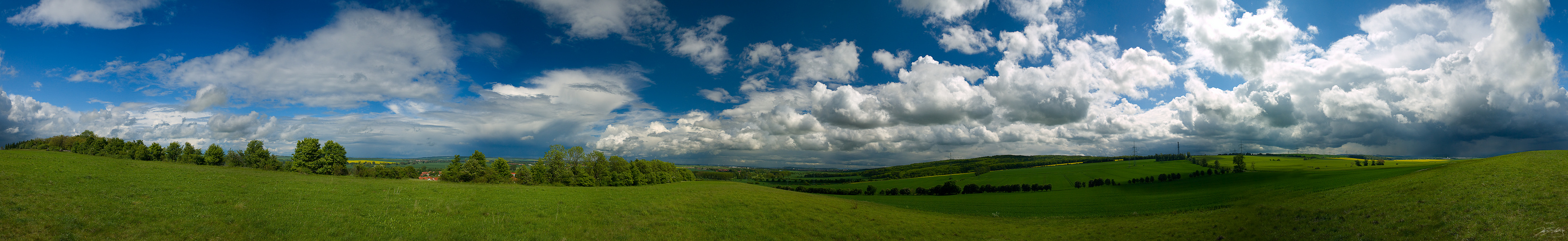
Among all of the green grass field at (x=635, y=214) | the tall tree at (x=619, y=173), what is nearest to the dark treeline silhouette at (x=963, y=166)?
the tall tree at (x=619, y=173)

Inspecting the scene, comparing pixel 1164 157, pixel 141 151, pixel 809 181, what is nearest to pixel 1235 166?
pixel 1164 157

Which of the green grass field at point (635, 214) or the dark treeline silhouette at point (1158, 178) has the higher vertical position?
the green grass field at point (635, 214)

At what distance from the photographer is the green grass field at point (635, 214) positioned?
1217cm

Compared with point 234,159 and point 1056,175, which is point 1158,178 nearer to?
point 1056,175

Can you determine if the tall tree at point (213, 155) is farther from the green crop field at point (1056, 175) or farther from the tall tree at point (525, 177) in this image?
the green crop field at point (1056, 175)

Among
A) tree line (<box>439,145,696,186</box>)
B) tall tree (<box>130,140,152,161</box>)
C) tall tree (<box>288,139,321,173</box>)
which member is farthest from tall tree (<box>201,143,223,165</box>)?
tree line (<box>439,145,696,186</box>)

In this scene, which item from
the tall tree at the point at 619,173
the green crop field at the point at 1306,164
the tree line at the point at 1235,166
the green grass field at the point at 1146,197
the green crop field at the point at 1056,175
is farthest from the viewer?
the green crop field at the point at 1056,175

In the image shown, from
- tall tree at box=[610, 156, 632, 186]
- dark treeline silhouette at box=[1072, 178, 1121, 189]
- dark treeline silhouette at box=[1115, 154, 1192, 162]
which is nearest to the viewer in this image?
tall tree at box=[610, 156, 632, 186]

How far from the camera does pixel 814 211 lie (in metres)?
26.0

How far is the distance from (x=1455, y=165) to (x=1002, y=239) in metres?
29.1

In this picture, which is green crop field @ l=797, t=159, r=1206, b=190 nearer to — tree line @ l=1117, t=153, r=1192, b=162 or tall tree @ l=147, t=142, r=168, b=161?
tree line @ l=1117, t=153, r=1192, b=162

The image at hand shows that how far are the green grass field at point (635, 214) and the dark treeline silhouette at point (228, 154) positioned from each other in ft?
78.0

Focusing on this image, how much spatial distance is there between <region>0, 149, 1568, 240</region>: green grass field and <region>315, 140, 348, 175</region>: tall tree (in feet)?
79.8

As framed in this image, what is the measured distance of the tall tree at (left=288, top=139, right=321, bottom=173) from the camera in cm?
5038
